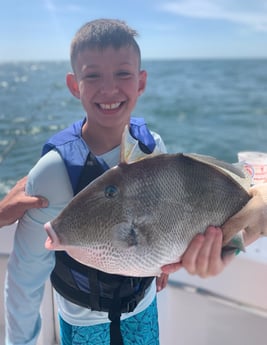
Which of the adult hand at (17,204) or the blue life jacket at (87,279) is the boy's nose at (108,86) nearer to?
the blue life jacket at (87,279)

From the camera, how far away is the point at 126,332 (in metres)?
1.24

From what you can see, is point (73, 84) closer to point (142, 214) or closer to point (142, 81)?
point (142, 81)

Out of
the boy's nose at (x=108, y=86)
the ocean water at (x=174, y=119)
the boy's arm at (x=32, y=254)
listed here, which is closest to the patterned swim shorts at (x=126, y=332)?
the boy's arm at (x=32, y=254)

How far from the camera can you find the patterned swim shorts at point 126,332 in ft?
3.85

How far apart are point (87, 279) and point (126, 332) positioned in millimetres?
230

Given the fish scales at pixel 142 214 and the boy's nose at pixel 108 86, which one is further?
the boy's nose at pixel 108 86

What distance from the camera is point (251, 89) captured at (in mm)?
19219

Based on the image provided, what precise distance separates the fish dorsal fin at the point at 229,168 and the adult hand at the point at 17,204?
0.39 meters

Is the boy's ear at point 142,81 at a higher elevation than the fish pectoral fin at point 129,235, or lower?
higher

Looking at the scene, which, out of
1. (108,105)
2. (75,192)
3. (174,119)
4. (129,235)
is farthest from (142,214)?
(174,119)

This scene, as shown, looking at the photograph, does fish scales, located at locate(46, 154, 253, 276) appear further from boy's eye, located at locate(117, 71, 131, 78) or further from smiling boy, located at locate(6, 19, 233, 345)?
boy's eye, located at locate(117, 71, 131, 78)

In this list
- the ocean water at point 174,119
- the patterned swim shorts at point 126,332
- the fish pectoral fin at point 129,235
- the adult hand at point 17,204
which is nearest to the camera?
the fish pectoral fin at point 129,235

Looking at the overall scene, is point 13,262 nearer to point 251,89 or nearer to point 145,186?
point 145,186

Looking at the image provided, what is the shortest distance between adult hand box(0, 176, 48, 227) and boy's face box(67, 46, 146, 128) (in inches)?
10.5
